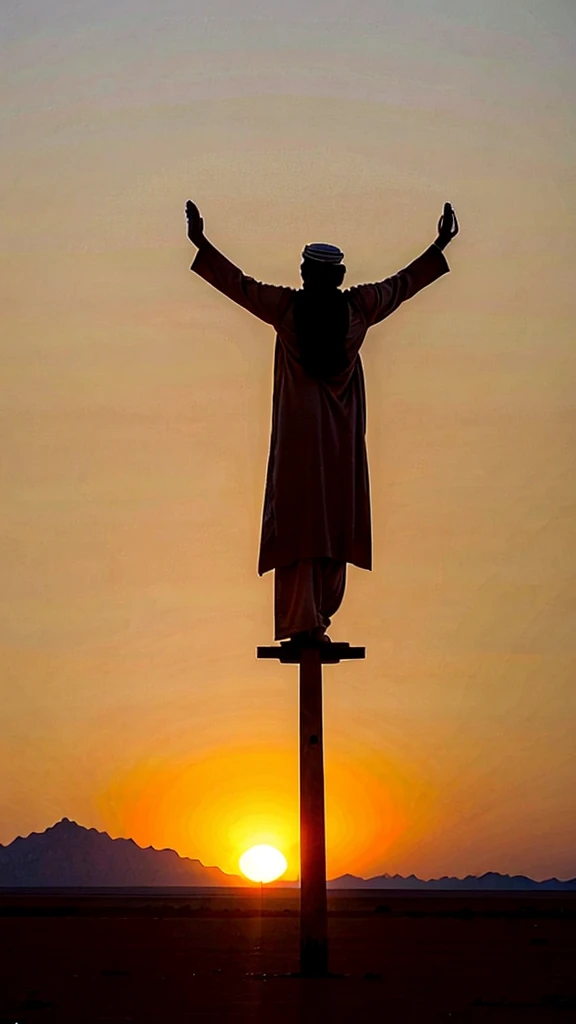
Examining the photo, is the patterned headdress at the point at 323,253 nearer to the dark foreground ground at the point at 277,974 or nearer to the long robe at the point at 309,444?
the long robe at the point at 309,444

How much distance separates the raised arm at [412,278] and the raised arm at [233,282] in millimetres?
494

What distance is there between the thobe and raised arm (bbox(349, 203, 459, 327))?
1 cm

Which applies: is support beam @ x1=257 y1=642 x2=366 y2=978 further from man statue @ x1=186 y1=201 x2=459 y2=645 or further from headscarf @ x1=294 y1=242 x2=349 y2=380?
headscarf @ x1=294 y1=242 x2=349 y2=380

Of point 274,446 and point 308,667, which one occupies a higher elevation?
point 274,446

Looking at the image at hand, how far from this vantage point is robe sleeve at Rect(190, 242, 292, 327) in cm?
775

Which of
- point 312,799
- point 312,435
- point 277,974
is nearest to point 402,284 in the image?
point 312,435

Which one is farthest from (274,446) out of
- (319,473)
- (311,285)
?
(311,285)

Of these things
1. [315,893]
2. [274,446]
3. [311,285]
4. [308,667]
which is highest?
[311,285]

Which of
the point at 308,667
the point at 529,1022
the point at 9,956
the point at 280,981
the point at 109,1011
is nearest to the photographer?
the point at 529,1022

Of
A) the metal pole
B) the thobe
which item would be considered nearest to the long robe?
the thobe

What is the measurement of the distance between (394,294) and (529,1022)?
426 centimetres

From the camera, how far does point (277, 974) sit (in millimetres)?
7312

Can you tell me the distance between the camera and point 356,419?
8008mm

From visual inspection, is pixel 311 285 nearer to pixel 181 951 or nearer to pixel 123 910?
pixel 181 951
